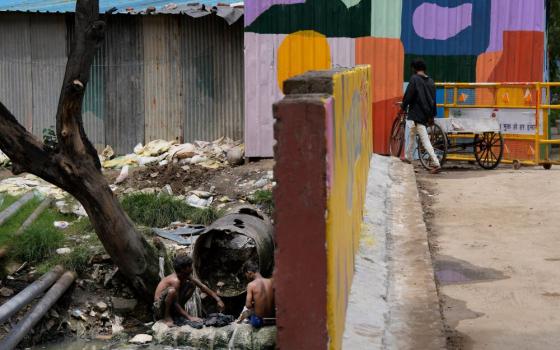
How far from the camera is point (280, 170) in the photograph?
437cm

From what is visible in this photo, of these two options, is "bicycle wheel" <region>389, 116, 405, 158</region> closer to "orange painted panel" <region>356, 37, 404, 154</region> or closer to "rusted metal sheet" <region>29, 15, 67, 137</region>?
"orange painted panel" <region>356, 37, 404, 154</region>

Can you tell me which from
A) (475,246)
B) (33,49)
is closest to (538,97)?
(475,246)

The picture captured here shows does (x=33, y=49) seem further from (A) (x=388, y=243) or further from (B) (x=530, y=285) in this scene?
(B) (x=530, y=285)

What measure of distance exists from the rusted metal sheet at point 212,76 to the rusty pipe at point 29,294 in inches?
296

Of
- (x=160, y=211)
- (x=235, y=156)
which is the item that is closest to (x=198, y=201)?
(x=160, y=211)

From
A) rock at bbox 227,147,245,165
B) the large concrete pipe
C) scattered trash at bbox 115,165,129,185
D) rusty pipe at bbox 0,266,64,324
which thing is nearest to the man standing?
the large concrete pipe

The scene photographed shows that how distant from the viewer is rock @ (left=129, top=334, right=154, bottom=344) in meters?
8.90

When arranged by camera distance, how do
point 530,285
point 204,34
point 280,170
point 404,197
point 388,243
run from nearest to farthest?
1. point 280,170
2. point 530,285
3. point 388,243
4. point 404,197
5. point 204,34

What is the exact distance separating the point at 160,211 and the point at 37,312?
13.0 ft

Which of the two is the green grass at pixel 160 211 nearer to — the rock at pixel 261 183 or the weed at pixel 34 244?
the rock at pixel 261 183

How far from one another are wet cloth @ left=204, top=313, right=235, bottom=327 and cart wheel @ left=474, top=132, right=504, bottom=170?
21.3 feet

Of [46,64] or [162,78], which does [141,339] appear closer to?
[162,78]

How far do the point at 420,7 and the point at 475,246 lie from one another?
699cm

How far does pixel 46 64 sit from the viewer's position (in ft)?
56.0
